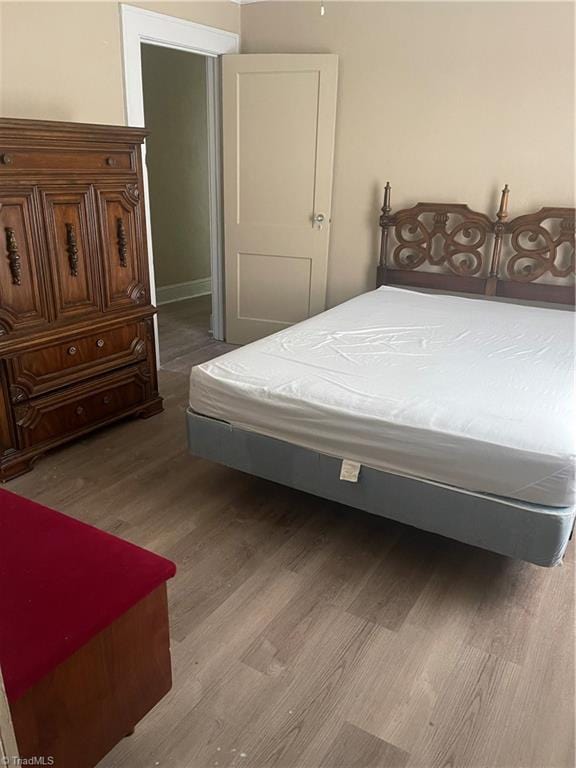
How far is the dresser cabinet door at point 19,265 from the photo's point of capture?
2.44 m

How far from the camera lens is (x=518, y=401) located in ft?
6.79

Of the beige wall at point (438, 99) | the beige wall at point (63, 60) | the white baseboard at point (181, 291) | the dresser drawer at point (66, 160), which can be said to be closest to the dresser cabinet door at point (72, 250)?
the dresser drawer at point (66, 160)

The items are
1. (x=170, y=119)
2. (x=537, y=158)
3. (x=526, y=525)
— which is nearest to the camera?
(x=526, y=525)

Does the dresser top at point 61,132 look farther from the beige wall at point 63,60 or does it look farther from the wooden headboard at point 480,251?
the wooden headboard at point 480,251

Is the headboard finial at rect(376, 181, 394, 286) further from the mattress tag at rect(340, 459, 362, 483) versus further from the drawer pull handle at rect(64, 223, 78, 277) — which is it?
the mattress tag at rect(340, 459, 362, 483)

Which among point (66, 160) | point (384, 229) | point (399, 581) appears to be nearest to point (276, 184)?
point (384, 229)

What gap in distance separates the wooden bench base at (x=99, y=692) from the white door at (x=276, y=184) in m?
3.21

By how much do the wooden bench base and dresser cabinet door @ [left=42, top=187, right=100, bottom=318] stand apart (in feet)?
5.87

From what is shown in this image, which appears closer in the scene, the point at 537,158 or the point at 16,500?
the point at 16,500

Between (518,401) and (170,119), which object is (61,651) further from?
(170,119)

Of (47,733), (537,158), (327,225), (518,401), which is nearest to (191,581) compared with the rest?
(47,733)

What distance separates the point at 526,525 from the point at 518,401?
1.55 ft

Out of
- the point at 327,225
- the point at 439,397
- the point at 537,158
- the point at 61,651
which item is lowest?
the point at 61,651

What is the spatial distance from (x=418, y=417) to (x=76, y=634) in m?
1.24
